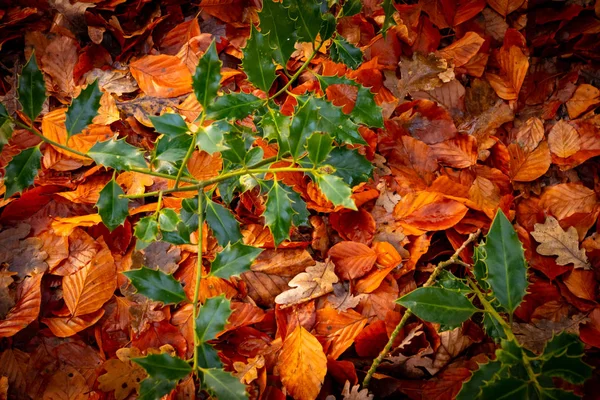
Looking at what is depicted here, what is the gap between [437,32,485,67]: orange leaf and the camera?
186cm

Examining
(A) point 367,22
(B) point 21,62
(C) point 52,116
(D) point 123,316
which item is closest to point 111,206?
(D) point 123,316

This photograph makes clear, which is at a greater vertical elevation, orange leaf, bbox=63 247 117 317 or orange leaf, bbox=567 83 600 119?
orange leaf, bbox=567 83 600 119

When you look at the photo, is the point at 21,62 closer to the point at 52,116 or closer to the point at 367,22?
the point at 52,116

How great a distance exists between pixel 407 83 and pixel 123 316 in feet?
4.52

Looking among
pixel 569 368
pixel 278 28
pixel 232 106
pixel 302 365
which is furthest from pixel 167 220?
pixel 569 368

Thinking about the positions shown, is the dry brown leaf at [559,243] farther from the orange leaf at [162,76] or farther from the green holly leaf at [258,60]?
the orange leaf at [162,76]

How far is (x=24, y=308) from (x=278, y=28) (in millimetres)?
1180

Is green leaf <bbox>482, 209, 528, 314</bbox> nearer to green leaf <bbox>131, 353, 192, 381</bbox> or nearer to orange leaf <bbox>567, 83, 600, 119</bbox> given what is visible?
green leaf <bbox>131, 353, 192, 381</bbox>

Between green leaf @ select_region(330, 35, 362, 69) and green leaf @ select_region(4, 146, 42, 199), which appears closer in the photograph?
green leaf @ select_region(4, 146, 42, 199)

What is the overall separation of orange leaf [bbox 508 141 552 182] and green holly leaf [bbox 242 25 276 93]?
109 cm

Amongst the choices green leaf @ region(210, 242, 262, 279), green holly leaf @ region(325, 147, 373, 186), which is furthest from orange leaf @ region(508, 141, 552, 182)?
green leaf @ region(210, 242, 262, 279)

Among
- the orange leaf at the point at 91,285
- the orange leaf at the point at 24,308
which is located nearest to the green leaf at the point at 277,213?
the orange leaf at the point at 91,285

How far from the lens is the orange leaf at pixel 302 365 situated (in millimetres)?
1346

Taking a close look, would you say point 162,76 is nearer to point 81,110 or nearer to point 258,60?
point 81,110
